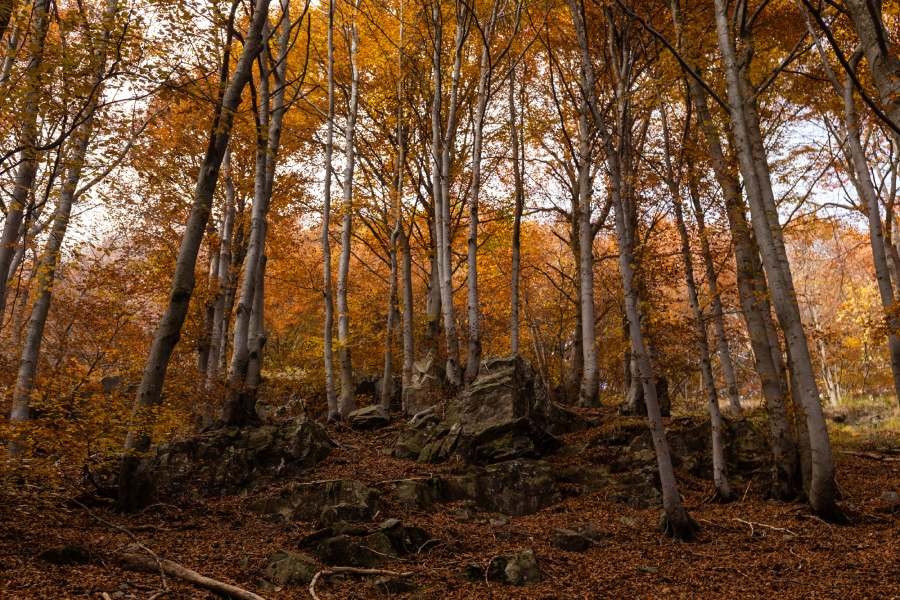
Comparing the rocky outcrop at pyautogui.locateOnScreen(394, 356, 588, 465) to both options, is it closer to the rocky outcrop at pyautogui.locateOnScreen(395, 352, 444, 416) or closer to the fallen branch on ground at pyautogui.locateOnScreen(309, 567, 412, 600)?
the rocky outcrop at pyautogui.locateOnScreen(395, 352, 444, 416)

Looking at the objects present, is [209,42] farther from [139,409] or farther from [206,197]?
[139,409]

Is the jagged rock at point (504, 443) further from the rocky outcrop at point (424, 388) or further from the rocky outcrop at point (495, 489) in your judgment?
the rocky outcrop at point (424, 388)

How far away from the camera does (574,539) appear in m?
5.89

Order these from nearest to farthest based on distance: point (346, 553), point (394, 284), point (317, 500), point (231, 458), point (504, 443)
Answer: point (346, 553)
point (317, 500)
point (231, 458)
point (504, 443)
point (394, 284)

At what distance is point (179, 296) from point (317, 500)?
3.19 meters

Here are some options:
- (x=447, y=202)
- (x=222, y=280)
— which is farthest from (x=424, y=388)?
(x=222, y=280)

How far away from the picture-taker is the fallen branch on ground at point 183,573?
4.03 m

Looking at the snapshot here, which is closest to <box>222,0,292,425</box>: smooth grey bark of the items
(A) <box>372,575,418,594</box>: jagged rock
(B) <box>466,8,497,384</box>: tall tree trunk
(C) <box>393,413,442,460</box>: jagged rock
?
(C) <box>393,413,442,460</box>: jagged rock

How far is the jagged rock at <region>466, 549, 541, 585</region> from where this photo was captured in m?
4.82

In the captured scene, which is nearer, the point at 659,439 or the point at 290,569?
the point at 290,569

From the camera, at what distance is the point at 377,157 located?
52.1 ft

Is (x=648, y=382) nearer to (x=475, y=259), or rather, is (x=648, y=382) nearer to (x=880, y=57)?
(x=880, y=57)

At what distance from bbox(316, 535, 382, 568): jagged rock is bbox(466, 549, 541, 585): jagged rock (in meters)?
1.01

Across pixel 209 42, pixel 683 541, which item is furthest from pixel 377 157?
pixel 683 541
